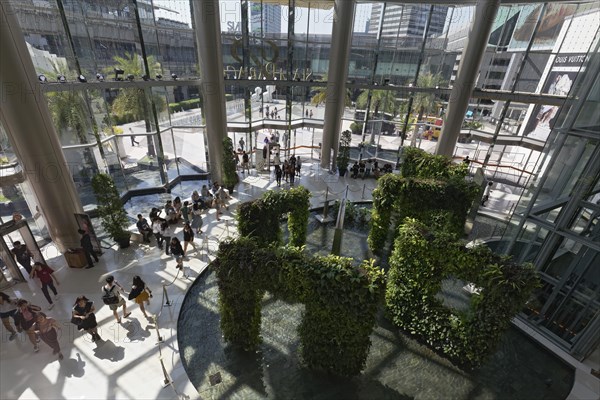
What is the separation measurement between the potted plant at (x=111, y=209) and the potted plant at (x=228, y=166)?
17.6ft

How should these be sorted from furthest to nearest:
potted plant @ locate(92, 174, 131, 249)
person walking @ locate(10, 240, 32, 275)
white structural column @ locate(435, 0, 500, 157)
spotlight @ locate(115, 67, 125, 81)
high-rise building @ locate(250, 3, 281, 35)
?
high-rise building @ locate(250, 3, 281, 35), white structural column @ locate(435, 0, 500, 157), spotlight @ locate(115, 67, 125, 81), potted plant @ locate(92, 174, 131, 249), person walking @ locate(10, 240, 32, 275)

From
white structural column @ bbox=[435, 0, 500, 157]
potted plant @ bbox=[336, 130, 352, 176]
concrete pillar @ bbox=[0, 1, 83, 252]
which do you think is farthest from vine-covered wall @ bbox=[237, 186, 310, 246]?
white structural column @ bbox=[435, 0, 500, 157]

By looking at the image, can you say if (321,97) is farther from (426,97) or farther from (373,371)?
(373,371)

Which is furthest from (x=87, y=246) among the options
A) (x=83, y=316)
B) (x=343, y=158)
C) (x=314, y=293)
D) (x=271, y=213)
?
(x=343, y=158)

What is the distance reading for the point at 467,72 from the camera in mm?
15391

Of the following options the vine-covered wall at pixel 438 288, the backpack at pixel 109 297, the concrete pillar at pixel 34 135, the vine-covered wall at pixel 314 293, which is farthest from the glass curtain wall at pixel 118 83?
the vine-covered wall at pixel 438 288

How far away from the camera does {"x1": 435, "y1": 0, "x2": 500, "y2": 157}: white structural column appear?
14.0 meters

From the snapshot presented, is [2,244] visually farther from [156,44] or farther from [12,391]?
[156,44]

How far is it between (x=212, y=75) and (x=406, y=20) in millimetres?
12020

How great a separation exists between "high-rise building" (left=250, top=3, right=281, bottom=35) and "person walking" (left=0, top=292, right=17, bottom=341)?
15.9 metres

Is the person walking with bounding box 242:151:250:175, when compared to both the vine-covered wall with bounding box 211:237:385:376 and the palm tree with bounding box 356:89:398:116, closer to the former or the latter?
the palm tree with bounding box 356:89:398:116

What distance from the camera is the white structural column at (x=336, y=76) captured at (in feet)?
51.5

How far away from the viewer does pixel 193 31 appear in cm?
1401

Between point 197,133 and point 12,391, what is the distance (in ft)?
42.0
